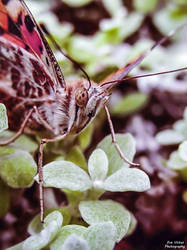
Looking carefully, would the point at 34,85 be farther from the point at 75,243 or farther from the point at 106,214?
the point at 75,243

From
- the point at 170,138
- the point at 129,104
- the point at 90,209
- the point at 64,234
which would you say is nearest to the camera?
the point at 64,234

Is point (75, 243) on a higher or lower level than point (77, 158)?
lower

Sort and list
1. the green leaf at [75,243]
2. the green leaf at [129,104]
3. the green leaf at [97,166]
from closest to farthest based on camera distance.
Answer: the green leaf at [75,243]
the green leaf at [97,166]
the green leaf at [129,104]

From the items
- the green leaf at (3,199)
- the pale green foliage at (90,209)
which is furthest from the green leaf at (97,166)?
the green leaf at (3,199)

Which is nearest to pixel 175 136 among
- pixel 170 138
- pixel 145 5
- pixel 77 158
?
pixel 170 138

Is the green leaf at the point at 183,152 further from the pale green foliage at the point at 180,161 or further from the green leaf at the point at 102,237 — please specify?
the green leaf at the point at 102,237

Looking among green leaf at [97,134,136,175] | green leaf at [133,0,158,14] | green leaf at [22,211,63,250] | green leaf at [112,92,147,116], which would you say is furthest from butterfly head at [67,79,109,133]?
green leaf at [133,0,158,14]

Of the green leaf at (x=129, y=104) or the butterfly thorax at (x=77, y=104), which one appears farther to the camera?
the green leaf at (x=129, y=104)
